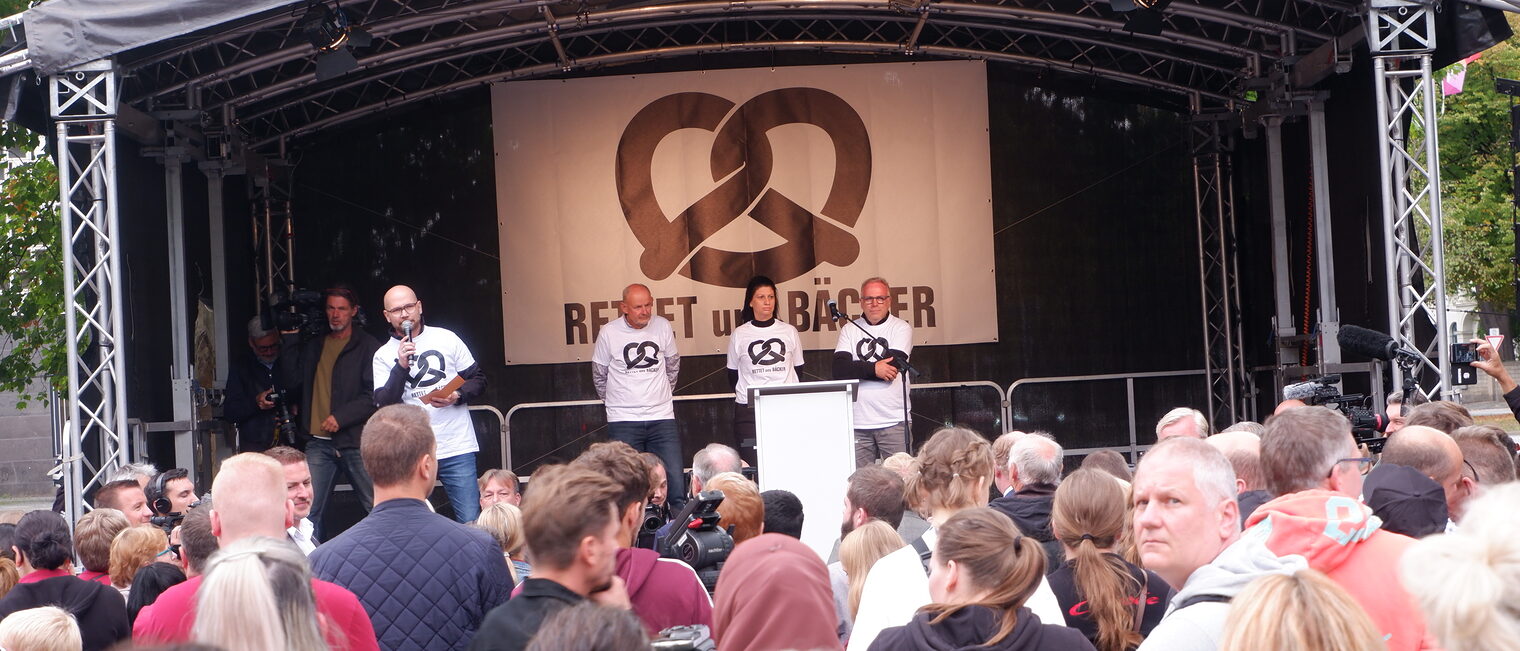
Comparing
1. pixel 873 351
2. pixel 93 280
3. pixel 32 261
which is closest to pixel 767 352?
pixel 873 351

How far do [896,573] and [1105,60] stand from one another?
8622mm

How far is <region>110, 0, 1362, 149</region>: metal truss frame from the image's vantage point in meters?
8.88

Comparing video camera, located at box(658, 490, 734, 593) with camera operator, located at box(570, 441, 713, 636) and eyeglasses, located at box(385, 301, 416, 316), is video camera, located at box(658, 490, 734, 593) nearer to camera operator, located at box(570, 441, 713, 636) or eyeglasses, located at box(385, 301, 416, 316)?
camera operator, located at box(570, 441, 713, 636)

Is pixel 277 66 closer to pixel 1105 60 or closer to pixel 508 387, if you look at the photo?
pixel 508 387

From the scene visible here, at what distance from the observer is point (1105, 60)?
11203 millimetres

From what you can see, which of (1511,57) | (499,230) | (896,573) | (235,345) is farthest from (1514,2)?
(1511,57)

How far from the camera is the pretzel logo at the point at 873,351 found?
9.39m

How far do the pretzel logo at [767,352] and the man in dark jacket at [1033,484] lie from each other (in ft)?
17.0

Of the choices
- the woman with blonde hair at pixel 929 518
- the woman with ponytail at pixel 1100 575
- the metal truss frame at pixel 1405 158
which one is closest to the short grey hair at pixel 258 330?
the woman with blonde hair at pixel 929 518

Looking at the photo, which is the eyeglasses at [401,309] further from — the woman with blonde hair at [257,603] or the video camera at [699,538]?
the woman with blonde hair at [257,603]

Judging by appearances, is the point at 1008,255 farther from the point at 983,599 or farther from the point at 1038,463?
the point at 983,599

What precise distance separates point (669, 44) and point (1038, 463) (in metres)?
7.61

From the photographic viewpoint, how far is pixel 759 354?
31.7ft

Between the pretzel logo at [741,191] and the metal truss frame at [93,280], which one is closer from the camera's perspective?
the metal truss frame at [93,280]
